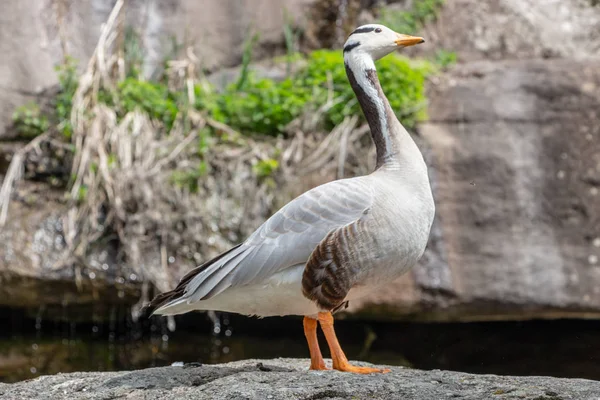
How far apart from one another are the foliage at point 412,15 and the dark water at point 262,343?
3.30 metres

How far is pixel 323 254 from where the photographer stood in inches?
141

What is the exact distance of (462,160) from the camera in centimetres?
645

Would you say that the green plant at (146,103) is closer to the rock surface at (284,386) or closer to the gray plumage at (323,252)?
the gray plumage at (323,252)

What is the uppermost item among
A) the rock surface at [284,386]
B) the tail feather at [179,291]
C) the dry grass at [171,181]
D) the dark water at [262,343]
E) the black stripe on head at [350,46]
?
the black stripe on head at [350,46]

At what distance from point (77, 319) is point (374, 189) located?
4.21 meters

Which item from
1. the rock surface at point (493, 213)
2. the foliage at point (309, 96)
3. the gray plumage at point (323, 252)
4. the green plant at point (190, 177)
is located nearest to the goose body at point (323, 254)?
the gray plumage at point (323, 252)

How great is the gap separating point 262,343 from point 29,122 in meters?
3.01

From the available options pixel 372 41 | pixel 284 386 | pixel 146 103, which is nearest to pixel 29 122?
pixel 146 103

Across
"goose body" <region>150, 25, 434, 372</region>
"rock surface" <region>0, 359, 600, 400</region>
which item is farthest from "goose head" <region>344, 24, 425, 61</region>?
"rock surface" <region>0, 359, 600, 400</region>

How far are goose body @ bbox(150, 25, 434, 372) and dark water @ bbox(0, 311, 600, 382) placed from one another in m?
2.76

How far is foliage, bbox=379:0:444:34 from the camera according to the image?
8.12 m

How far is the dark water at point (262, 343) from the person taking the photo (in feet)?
20.5

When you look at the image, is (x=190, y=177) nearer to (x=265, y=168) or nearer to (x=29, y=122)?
(x=265, y=168)

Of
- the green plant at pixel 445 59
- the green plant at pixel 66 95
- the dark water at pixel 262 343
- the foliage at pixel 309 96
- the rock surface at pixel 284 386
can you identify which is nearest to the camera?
the rock surface at pixel 284 386
